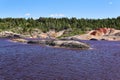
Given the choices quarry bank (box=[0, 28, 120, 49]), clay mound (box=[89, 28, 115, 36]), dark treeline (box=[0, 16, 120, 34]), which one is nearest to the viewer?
quarry bank (box=[0, 28, 120, 49])

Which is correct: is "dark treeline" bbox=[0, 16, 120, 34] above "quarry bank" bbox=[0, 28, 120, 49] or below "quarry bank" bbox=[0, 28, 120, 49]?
above

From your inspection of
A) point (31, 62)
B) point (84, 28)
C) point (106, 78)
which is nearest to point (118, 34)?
point (84, 28)

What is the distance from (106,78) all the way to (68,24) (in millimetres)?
155307

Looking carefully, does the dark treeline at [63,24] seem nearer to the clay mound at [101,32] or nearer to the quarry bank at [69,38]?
the quarry bank at [69,38]

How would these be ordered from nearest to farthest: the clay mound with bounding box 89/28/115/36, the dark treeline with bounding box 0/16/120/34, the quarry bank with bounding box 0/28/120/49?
the quarry bank with bounding box 0/28/120/49
the clay mound with bounding box 89/28/115/36
the dark treeline with bounding box 0/16/120/34

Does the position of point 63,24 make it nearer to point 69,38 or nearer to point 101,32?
point 101,32

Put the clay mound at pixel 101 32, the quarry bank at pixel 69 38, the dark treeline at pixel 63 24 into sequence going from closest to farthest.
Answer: the quarry bank at pixel 69 38 < the clay mound at pixel 101 32 < the dark treeline at pixel 63 24

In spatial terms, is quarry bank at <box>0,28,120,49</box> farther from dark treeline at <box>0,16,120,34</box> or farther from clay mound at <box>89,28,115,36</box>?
dark treeline at <box>0,16,120,34</box>

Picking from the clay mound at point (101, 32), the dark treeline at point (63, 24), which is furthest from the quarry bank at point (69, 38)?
the dark treeline at point (63, 24)

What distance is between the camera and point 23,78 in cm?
3447

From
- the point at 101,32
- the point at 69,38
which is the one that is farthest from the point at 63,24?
the point at 69,38

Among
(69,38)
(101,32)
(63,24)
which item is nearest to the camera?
(69,38)

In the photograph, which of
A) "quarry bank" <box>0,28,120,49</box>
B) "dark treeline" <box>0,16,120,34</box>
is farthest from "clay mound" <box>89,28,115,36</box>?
"dark treeline" <box>0,16,120,34</box>

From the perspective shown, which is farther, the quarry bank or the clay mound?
the clay mound
